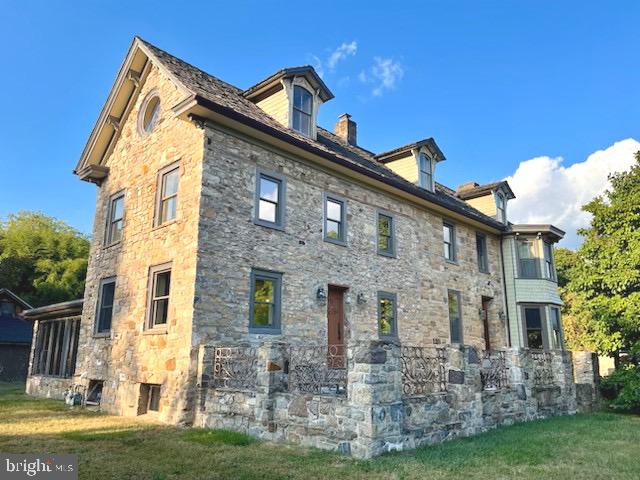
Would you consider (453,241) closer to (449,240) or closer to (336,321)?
(449,240)

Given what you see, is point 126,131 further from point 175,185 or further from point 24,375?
point 24,375

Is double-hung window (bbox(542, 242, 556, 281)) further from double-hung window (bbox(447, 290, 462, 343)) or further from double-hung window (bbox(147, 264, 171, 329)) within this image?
double-hung window (bbox(147, 264, 171, 329))

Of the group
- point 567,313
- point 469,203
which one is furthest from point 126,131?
point 567,313

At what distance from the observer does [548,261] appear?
20.6m

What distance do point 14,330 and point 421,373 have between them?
89.2 feet

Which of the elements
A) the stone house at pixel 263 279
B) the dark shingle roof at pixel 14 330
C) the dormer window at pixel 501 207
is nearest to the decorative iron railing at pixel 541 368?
the stone house at pixel 263 279

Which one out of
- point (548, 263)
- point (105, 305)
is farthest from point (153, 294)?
point (548, 263)

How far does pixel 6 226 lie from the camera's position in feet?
134

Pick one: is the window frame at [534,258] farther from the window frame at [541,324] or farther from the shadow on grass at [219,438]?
the shadow on grass at [219,438]

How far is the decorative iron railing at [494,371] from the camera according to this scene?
10183 mm

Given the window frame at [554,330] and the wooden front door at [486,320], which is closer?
the wooden front door at [486,320]

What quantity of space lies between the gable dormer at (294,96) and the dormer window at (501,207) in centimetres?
1068

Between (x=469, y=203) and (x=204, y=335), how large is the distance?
51.2ft

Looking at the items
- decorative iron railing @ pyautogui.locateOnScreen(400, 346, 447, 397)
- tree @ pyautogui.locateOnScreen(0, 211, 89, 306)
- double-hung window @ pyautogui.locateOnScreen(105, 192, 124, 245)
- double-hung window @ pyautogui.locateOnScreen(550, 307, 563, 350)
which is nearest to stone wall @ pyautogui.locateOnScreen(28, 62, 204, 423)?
double-hung window @ pyautogui.locateOnScreen(105, 192, 124, 245)
